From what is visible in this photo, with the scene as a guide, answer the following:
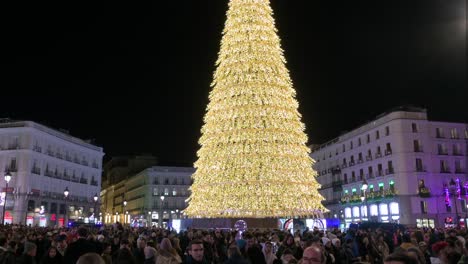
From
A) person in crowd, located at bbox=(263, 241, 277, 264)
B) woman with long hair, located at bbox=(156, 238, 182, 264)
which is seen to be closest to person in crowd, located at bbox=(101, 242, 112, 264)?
woman with long hair, located at bbox=(156, 238, 182, 264)

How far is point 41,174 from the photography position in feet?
223

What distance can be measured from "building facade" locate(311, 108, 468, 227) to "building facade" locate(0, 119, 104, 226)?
45061 millimetres

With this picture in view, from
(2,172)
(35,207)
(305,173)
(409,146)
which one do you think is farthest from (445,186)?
(2,172)

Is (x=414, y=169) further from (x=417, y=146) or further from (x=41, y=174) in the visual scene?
(x=41, y=174)

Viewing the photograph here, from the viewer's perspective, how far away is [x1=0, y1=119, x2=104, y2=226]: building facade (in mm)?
63781

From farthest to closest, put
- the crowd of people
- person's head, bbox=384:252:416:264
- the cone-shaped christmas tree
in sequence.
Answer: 1. the cone-shaped christmas tree
2. the crowd of people
3. person's head, bbox=384:252:416:264

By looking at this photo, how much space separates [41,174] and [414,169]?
52703mm

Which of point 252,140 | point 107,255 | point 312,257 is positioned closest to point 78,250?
point 107,255

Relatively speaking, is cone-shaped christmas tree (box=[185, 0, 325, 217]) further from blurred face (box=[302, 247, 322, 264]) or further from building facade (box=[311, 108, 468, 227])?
building facade (box=[311, 108, 468, 227])

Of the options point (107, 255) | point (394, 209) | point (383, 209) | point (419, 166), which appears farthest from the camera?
point (383, 209)

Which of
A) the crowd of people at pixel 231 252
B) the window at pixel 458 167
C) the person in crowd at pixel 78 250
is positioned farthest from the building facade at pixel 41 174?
the window at pixel 458 167

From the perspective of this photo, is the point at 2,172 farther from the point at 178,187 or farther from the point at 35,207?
the point at 178,187

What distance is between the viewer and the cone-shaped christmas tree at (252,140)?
30.2 metres

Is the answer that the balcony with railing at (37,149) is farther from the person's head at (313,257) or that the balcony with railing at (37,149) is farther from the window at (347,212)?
the person's head at (313,257)
